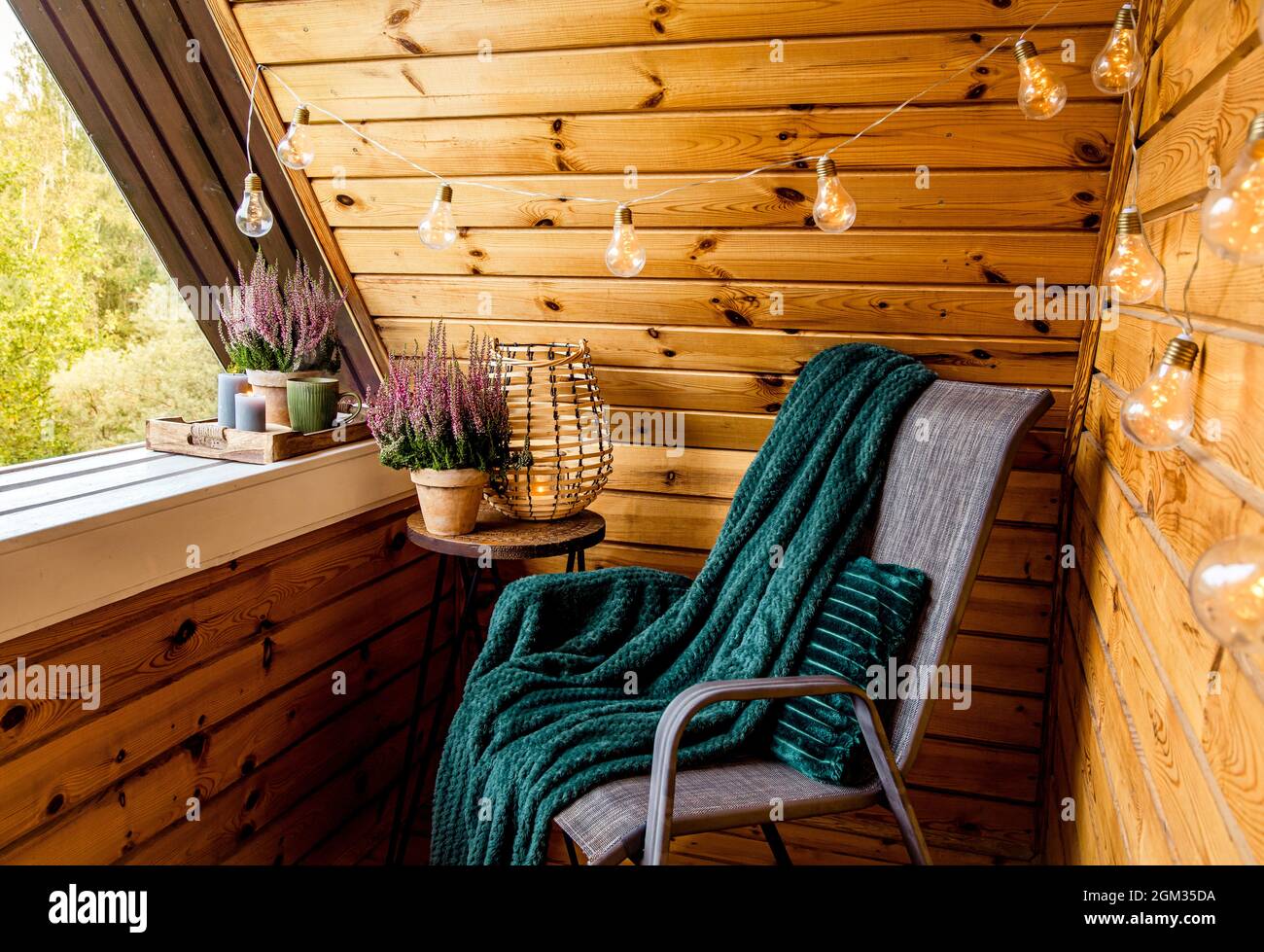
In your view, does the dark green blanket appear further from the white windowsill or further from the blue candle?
the blue candle

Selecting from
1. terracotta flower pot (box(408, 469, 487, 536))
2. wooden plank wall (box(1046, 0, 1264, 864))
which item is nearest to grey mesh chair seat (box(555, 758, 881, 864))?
wooden plank wall (box(1046, 0, 1264, 864))

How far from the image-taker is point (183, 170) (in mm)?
2094

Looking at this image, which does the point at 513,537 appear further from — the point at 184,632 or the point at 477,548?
the point at 184,632

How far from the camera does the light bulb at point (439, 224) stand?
1772 mm

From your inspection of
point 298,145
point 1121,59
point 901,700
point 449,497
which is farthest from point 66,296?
point 1121,59

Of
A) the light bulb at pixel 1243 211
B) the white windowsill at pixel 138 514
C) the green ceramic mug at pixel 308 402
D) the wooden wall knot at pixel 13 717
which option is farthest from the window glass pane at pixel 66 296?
the light bulb at pixel 1243 211

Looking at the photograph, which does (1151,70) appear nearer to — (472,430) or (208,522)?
(472,430)

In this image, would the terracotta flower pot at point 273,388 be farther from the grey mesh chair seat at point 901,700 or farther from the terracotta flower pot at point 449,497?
the grey mesh chair seat at point 901,700

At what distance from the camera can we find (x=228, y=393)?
2059 mm

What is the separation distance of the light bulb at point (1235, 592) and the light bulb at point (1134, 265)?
23.7 inches

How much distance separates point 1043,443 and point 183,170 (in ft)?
6.36

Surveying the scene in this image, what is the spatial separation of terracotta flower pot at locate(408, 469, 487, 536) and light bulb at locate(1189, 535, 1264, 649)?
5.00 ft

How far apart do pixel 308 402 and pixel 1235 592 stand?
1.83 meters

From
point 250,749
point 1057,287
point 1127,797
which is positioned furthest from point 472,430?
point 1127,797
